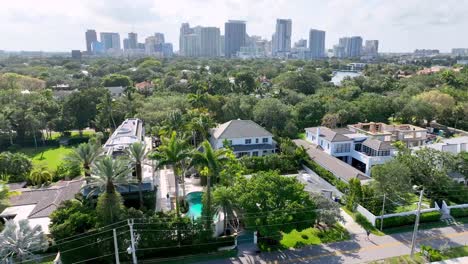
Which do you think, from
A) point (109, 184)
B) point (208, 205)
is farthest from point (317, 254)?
point (109, 184)

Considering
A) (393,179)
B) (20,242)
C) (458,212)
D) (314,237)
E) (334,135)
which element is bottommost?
(314,237)

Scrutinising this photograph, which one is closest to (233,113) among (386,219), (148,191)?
(148,191)

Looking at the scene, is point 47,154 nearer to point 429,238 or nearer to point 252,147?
point 252,147

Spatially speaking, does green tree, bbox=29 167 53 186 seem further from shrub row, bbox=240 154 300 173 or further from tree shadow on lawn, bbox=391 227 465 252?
tree shadow on lawn, bbox=391 227 465 252

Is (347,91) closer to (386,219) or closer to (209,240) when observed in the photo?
(386,219)

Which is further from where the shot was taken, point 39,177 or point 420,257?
point 39,177
